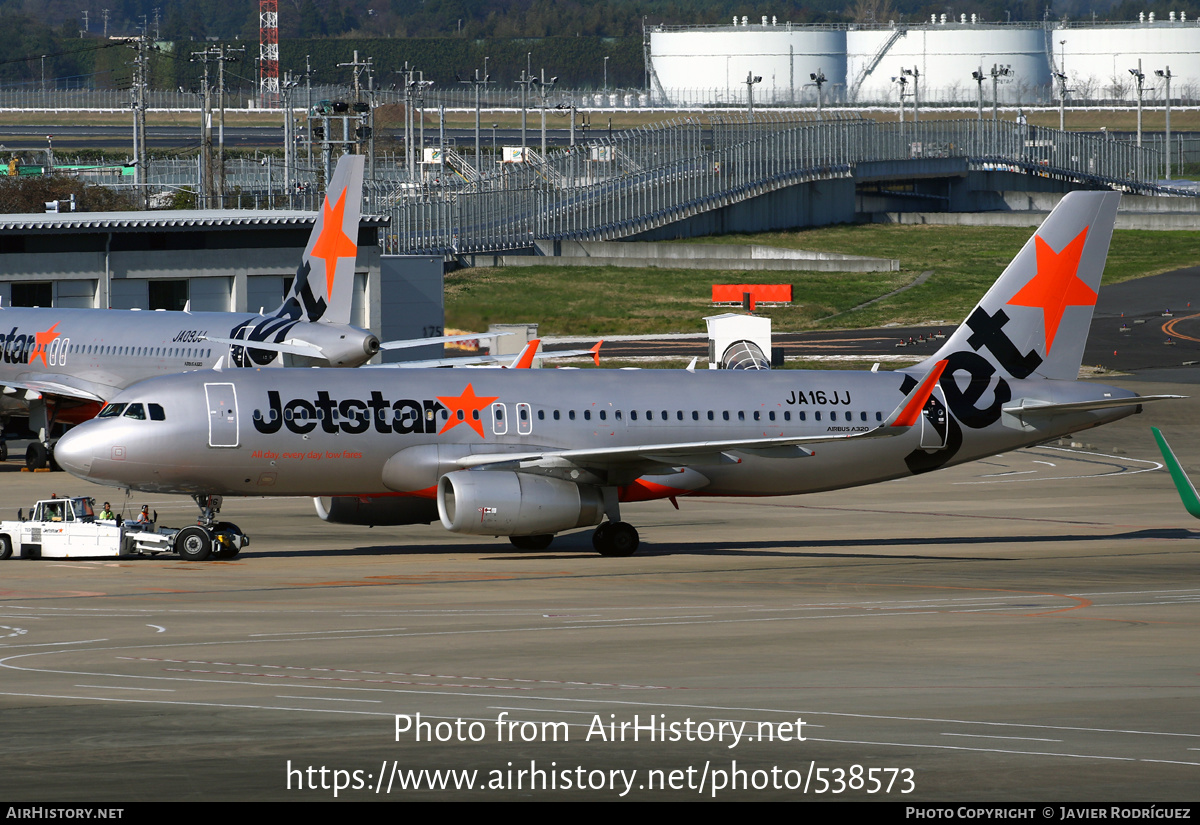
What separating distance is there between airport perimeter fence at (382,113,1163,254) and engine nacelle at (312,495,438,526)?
8536 centimetres

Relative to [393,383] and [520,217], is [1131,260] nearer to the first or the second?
[520,217]

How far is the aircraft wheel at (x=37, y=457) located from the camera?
59344 mm

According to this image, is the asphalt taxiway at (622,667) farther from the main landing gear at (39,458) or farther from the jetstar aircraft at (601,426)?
the main landing gear at (39,458)

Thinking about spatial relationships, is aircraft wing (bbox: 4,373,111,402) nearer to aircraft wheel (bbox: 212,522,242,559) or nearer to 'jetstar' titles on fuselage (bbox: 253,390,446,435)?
aircraft wheel (bbox: 212,522,242,559)

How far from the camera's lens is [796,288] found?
120625 mm

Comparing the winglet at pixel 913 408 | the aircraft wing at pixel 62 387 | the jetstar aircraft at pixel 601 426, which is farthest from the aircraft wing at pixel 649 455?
the aircraft wing at pixel 62 387

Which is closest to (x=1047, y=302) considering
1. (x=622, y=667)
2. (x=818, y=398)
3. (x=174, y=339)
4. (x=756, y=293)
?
(x=818, y=398)

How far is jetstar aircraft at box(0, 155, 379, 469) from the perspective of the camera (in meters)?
57.8

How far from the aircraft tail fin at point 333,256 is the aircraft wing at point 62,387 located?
778 cm

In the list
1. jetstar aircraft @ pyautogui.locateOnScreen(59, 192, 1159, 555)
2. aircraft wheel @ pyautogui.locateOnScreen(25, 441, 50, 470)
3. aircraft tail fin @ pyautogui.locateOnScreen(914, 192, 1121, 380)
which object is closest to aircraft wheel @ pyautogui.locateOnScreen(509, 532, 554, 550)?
jetstar aircraft @ pyautogui.locateOnScreen(59, 192, 1159, 555)

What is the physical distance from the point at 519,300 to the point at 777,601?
81.8 metres

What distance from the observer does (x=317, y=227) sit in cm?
5869

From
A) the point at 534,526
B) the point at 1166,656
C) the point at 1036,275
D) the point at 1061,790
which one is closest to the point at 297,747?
the point at 1061,790

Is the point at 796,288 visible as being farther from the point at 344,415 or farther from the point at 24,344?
the point at 344,415
